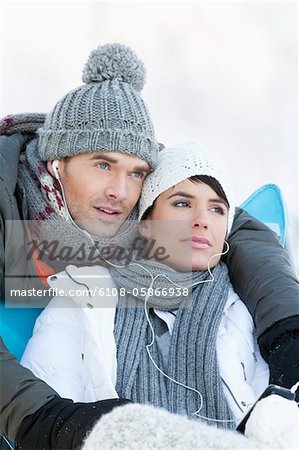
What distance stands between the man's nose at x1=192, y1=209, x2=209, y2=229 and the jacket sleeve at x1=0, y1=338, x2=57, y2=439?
1.62 feet

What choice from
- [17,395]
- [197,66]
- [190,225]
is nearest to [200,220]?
[190,225]

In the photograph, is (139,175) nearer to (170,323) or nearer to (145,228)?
(145,228)

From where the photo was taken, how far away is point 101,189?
56.8 inches

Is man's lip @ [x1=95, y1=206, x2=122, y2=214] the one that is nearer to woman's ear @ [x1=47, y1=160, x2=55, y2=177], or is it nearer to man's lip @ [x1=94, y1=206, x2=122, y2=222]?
man's lip @ [x1=94, y1=206, x2=122, y2=222]

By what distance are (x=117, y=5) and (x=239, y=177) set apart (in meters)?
0.84

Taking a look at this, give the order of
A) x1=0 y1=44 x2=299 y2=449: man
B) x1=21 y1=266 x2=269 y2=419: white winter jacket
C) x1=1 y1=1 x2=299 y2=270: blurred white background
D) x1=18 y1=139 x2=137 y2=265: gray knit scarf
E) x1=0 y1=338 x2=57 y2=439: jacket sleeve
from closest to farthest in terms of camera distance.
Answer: x1=0 y1=338 x2=57 y2=439: jacket sleeve → x1=21 y1=266 x2=269 y2=419: white winter jacket → x1=0 y1=44 x2=299 y2=449: man → x1=18 y1=139 x2=137 y2=265: gray knit scarf → x1=1 y1=1 x2=299 y2=270: blurred white background

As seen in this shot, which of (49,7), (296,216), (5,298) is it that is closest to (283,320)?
(5,298)

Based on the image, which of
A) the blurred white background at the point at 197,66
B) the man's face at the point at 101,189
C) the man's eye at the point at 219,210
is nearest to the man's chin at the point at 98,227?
the man's face at the point at 101,189

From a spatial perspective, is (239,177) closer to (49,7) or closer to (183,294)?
(49,7)

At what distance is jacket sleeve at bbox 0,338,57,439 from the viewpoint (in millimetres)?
982

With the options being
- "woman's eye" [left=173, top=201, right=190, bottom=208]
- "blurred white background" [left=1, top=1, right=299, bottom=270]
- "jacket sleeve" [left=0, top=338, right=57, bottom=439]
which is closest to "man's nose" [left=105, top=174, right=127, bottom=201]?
"woman's eye" [left=173, top=201, right=190, bottom=208]

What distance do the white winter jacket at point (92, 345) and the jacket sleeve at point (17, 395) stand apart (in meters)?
0.13

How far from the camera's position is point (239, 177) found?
2.59 metres

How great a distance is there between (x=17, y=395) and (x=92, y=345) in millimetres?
207
